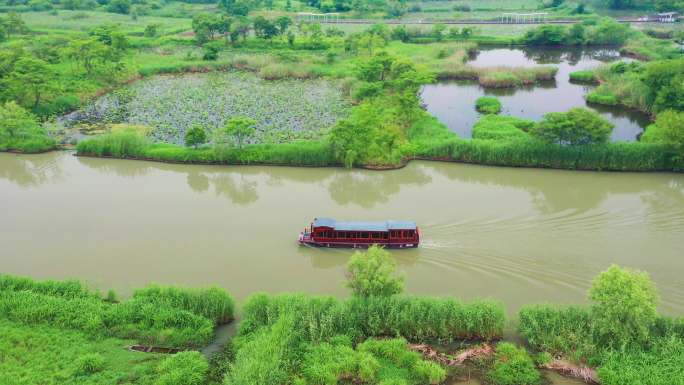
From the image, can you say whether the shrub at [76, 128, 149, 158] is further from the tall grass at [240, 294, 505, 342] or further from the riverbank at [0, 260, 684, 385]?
the tall grass at [240, 294, 505, 342]

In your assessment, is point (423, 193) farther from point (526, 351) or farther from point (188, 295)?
point (188, 295)

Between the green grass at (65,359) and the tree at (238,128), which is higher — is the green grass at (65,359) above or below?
below

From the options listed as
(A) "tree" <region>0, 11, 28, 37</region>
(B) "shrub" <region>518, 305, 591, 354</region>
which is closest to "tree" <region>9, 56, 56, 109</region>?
(A) "tree" <region>0, 11, 28, 37</region>

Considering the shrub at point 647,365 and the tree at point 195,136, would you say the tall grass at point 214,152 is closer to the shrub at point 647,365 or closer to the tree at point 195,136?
the tree at point 195,136

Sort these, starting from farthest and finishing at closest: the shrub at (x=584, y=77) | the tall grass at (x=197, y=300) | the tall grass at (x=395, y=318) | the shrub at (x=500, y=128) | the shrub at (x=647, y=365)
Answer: the shrub at (x=584, y=77) < the shrub at (x=500, y=128) < the tall grass at (x=197, y=300) < the tall grass at (x=395, y=318) < the shrub at (x=647, y=365)

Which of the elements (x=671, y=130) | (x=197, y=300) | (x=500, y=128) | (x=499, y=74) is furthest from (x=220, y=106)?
(x=671, y=130)

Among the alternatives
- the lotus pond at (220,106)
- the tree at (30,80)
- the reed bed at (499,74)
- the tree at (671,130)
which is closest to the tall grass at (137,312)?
the lotus pond at (220,106)

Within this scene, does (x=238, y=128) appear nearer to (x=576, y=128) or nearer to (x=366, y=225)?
(x=366, y=225)

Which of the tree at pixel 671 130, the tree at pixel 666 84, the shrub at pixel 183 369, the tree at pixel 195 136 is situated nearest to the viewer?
the shrub at pixel 183 369
